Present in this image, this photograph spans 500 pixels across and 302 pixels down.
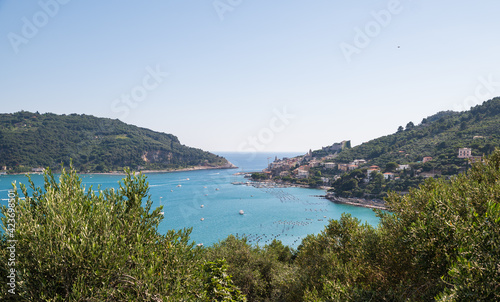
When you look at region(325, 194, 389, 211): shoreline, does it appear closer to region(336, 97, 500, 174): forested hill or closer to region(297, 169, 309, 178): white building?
region(336, 97, 500, 174): forested hill

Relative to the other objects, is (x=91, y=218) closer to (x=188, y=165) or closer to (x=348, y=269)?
(x=348, y=269)

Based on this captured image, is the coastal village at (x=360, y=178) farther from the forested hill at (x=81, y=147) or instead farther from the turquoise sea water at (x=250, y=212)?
the forested hill at (x=81, y=147)

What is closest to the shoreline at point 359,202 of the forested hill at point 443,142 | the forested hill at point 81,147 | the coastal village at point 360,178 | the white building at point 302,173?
the coastal village at point 360,178

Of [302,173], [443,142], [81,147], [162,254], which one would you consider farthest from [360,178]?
[81,147]

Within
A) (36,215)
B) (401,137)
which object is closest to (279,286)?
(36,215)

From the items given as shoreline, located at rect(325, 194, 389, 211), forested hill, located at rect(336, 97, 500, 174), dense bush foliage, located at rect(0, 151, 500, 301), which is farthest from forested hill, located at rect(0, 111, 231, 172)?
dense bush foliage, located at rect(0, 151, 500, 301)

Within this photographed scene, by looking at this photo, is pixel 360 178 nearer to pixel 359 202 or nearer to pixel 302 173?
pixel 359 202
